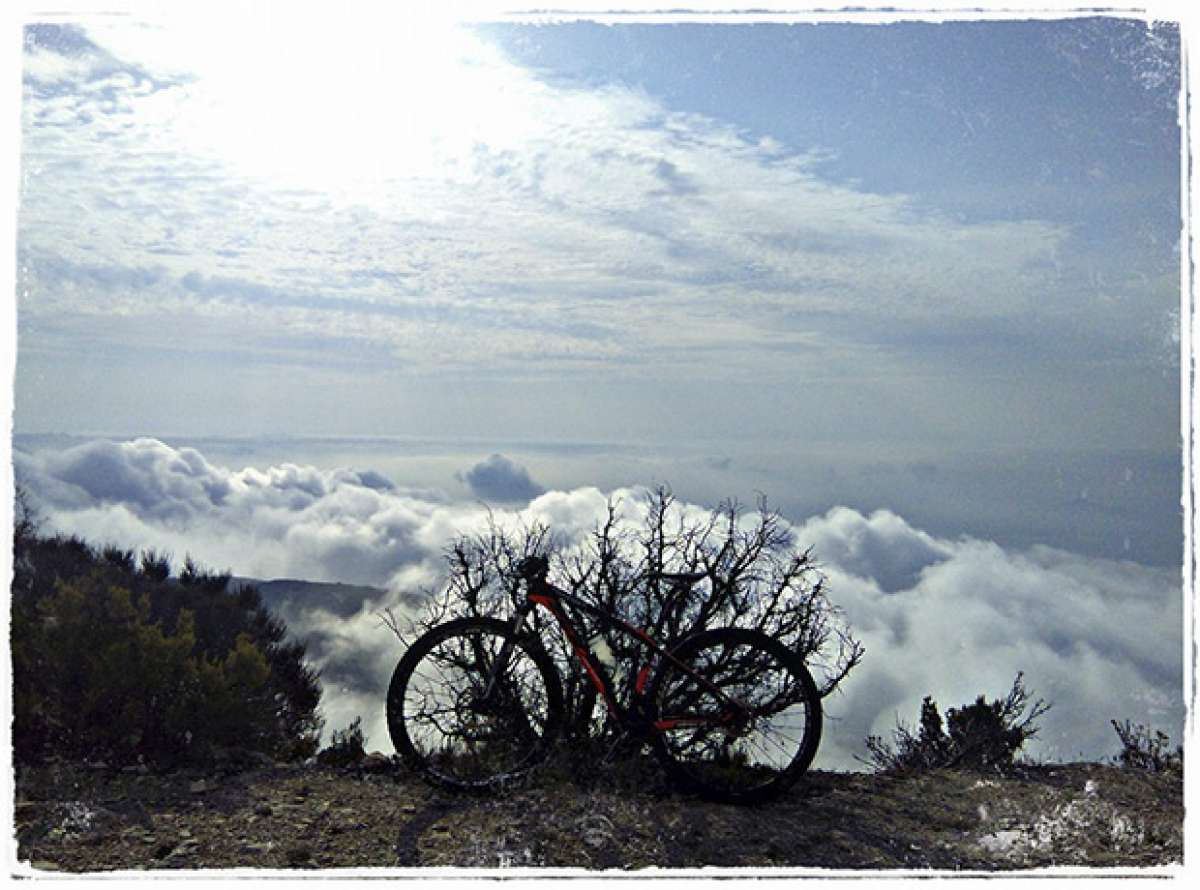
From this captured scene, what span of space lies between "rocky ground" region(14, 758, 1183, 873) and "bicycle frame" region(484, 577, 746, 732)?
1.13 feet

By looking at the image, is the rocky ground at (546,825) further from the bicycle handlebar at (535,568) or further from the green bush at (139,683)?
the bicycle handlebar at (535,568)

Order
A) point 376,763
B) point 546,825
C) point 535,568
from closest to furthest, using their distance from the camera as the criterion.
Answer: point 546,825 < point 535,568 < point 376,763

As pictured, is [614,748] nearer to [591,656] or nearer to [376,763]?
[591,656]

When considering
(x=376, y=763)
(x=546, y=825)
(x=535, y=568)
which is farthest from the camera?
(x=376, y=763)

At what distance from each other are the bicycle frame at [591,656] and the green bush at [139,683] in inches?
65.7

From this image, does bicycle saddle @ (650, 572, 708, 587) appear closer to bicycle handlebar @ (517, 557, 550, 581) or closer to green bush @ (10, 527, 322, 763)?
bicycle handlebar @ (517, 557, 550, 581)

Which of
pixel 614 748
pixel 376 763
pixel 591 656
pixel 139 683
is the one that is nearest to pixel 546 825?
pixel 614 748

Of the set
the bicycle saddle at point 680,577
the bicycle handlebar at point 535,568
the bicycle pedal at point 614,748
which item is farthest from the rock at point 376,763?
the bicycle saddle at point 680,577

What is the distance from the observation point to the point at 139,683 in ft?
22.8

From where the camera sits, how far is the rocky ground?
5863mm

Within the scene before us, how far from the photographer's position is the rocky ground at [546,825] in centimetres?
586

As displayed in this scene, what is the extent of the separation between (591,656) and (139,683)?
269 centimetres

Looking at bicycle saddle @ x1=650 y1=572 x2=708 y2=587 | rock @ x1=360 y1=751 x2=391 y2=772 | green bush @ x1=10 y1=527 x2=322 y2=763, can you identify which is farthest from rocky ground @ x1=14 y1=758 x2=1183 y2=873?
bicycle saddle @ x1=650 y1=572 x2=708 y2=587

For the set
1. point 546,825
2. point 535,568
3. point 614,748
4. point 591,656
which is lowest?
point 546,825
